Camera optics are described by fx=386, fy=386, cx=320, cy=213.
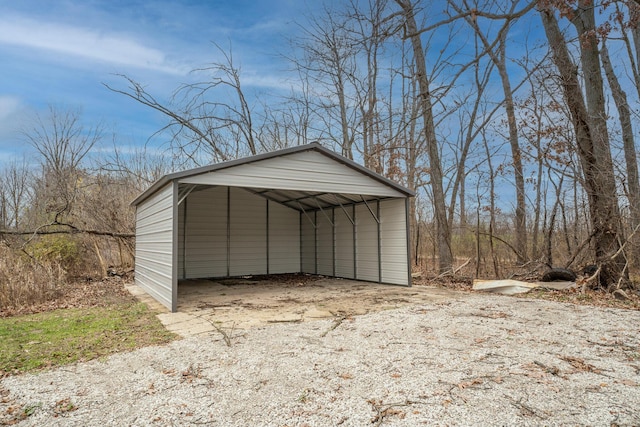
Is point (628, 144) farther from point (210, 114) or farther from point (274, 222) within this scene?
point (210, 114)

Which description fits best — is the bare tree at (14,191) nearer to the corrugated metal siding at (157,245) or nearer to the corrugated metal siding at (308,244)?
the corrugated metal siding at (157,245)

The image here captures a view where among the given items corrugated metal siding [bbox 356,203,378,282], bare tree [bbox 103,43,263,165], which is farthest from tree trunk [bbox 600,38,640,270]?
bare tree [bbox 103,43,263,165]

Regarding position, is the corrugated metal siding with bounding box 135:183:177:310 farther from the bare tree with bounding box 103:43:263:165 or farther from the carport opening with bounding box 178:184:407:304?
the bare tree with bounding box 103:43:263:165

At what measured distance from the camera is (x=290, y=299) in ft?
24.6

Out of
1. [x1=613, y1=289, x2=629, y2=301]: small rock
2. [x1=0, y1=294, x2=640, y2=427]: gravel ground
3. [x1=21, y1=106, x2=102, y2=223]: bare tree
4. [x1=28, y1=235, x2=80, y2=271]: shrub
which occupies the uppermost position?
[x1=21, y1=106, x2=102, y2=223]: bare tree

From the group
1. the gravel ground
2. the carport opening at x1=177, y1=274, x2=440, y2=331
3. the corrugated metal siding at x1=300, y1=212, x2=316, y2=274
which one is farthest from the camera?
the corrugated metal siding at x1=300, y1=212, x2=316, y2=274

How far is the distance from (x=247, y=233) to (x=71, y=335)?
754cm

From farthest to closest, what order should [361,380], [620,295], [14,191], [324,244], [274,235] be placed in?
[14,191] < [274,235] < [324,244] < [620,295] < [361,380]

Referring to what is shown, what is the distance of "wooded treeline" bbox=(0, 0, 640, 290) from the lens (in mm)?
7969

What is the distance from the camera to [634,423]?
240cm

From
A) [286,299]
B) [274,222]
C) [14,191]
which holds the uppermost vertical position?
[14,191]

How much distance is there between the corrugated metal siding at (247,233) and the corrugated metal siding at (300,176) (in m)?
4.86

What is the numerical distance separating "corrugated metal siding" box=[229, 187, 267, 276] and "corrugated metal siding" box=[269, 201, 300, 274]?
247 millimetres

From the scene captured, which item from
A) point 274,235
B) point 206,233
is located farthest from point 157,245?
point 274,235
